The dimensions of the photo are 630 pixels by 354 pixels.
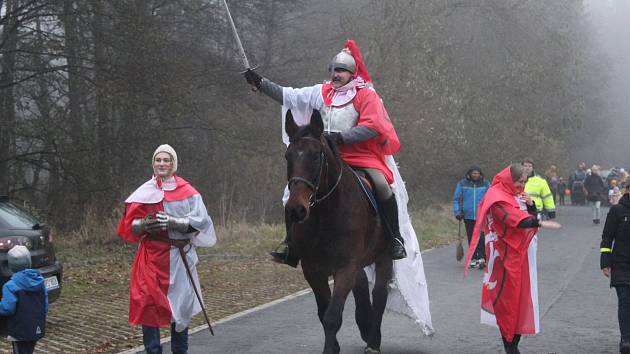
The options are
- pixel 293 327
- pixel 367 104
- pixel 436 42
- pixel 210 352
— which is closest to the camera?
pixel 367 104

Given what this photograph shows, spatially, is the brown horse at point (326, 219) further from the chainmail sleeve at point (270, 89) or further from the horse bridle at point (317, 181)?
the chainmail sleeve at point (270, 89)

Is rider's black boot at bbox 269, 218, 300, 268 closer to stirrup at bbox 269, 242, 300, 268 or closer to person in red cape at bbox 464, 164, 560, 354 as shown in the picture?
stirrup at bbox 269, 242, 300, 268

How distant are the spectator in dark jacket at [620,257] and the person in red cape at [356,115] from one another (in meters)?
1.89

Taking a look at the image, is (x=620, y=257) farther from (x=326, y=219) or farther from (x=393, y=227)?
(x=326, y=219)

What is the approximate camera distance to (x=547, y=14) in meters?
38.7

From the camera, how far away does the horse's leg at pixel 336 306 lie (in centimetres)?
721

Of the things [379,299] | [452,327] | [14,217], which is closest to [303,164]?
[379,299]

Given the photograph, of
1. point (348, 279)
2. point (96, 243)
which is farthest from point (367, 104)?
point (96, 243)

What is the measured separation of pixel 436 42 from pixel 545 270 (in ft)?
55.4

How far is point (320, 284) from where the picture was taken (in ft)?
26.0

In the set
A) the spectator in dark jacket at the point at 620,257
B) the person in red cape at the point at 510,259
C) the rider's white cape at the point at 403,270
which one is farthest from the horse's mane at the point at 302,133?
the spectator in dark jacket at the point at 620,257

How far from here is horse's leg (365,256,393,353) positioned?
854cm

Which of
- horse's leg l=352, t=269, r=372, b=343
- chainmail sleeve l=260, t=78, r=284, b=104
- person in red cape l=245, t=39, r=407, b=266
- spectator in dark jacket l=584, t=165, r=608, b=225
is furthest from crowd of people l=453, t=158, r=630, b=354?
spectator in dark jacket l=584, t=165, r=608, b=225

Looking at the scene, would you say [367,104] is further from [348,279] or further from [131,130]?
[131,130]
